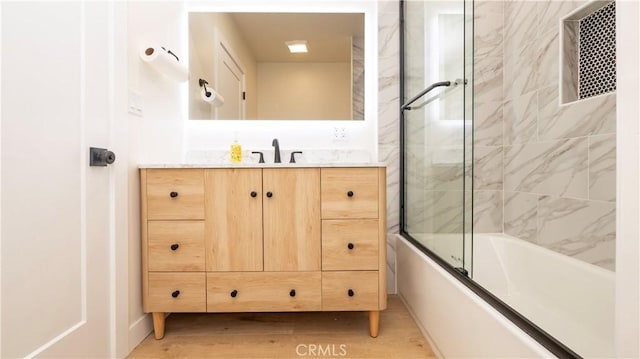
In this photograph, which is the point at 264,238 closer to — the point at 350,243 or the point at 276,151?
the point at 350,243

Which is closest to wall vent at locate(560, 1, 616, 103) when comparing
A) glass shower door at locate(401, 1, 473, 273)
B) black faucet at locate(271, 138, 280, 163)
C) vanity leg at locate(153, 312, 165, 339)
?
glass shower door at locate(401, 1, 473, 273)

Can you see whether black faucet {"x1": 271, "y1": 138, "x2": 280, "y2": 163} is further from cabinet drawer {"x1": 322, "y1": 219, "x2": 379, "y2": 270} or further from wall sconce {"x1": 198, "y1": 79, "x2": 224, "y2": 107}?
cabinet drawer {"x1": 322, "y1": 219, "x2": 379, "y2": 270}

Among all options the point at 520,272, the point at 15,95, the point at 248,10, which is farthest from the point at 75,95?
A: the point at 520,272

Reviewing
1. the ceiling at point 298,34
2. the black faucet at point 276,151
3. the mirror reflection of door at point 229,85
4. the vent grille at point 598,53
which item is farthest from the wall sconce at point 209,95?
the vent grille at point 598,53

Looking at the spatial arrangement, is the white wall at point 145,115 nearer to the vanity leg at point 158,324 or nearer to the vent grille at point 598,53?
the vanity leg at point 158,324

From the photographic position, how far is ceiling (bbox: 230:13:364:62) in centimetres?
195

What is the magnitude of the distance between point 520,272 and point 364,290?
2.95 feet

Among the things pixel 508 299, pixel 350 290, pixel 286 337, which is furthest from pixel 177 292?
pixel 508 299

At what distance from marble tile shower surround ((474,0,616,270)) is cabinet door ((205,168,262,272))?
140 cm

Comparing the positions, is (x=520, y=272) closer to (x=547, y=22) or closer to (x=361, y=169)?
(x=361, y=169)

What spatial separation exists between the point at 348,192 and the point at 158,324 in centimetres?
106

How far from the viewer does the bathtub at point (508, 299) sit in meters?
0.89

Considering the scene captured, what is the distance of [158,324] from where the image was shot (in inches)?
55.6

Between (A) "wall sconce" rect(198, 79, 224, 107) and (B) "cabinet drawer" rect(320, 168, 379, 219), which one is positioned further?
(A) "wall sconce" rect(198, 79, 224, 107)
